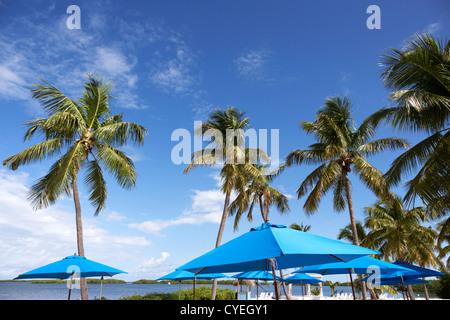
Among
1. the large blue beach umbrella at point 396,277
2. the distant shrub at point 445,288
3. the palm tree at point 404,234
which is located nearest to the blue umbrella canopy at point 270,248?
the large blue beach umbrella at point 396,277

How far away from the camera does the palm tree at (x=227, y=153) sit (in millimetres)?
17062

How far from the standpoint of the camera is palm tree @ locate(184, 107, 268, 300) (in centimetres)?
1706

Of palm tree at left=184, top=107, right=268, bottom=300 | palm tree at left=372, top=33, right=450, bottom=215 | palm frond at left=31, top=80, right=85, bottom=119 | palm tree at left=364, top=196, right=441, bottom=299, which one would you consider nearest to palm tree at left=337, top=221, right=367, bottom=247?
palm tree at left=364, top=196, right=441, bottom=299

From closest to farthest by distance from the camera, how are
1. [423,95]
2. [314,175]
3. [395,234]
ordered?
[423,95], [314,175], [395,234]

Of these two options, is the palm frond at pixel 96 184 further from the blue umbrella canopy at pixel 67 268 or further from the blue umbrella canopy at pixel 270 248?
the blue umbrella canopy at pixel 270 248

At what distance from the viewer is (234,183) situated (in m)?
17.6

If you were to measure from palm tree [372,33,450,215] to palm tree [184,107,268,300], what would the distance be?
8213 millimetres

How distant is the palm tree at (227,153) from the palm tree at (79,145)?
4387 millimetres

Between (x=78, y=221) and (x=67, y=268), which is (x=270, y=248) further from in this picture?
(x=78, y=221)

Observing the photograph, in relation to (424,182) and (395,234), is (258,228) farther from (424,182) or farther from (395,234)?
(395,234)

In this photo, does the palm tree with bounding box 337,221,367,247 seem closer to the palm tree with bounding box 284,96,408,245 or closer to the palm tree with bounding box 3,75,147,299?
the palm tree with bounding box 284,96,408,245

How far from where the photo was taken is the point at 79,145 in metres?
13.6
